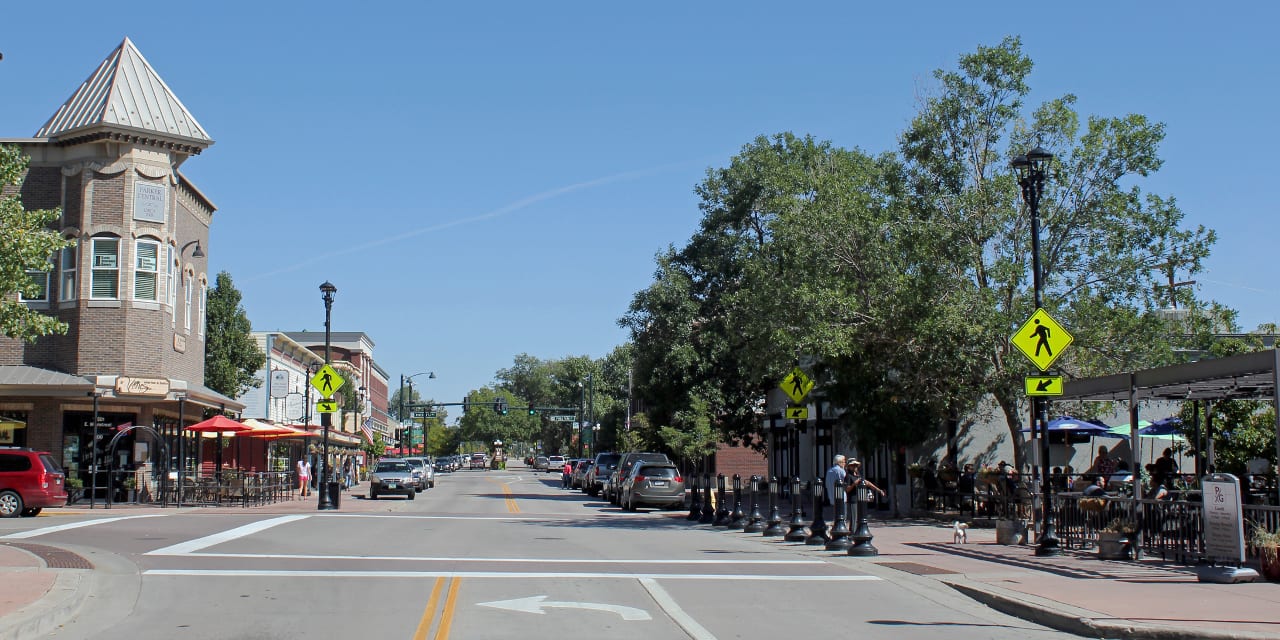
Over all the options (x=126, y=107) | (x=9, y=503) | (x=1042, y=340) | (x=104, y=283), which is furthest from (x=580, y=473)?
(x=1042, y=340)

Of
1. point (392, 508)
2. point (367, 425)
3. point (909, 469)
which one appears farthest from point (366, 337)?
point (909, 469)

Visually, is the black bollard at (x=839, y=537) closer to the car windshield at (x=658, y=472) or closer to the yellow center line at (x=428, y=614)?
the yellow center line at (x=428, y=614)

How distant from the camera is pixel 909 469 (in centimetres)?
3123

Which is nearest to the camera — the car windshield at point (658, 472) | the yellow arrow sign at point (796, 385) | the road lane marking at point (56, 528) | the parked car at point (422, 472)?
the road lane marking at point (56, 528)

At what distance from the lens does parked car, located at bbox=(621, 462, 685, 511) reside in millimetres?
35156

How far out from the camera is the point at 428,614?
1141 cm

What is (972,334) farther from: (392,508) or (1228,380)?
(392,508)

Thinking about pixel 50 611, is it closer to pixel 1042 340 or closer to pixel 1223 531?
pixel 1223 531

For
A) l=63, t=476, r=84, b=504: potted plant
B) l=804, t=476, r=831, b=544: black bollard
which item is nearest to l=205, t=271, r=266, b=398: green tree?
l=63, t=476, r=84, b=504: potted plant

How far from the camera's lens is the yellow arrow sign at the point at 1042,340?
18.2m

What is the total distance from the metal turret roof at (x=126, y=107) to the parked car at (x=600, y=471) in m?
21.2

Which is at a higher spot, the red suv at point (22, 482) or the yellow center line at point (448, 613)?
the red suv at point (22, 482)

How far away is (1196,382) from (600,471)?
3435 centimetres

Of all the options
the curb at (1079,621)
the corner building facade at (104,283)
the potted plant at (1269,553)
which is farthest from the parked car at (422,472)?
the potted plant at (1269,553)
